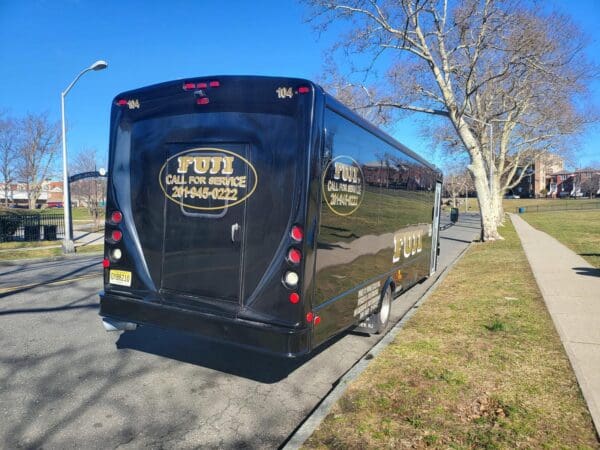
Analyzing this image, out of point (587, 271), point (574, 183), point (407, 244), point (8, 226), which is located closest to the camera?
point (407, 244)

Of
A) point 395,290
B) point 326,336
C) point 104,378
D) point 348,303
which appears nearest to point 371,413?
point 326,336

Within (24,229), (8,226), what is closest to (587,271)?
(24,229)

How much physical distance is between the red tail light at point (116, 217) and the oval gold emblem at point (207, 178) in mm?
609

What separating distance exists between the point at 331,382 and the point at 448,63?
17462 mm

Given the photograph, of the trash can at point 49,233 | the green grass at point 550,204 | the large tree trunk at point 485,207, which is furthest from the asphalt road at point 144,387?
the green grass at point 550,204

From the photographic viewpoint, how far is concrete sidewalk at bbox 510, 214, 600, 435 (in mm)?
4246

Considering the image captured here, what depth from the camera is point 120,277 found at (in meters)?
4.49

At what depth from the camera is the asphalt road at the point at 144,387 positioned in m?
3.36

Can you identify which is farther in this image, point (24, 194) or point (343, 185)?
point (24, 194)

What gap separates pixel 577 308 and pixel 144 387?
6.61 m

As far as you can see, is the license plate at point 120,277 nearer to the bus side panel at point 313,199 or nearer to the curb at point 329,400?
the bus side panel at point 313,199

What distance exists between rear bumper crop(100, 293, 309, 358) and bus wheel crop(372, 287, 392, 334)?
224 cm

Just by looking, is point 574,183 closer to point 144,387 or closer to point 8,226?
point 8,226

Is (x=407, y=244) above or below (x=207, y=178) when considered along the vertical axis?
below
